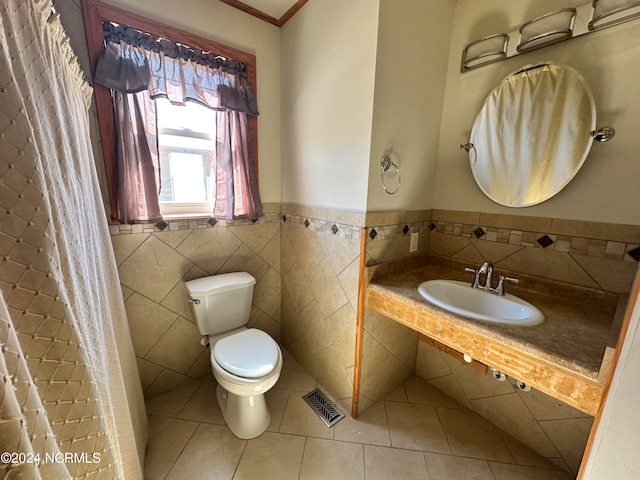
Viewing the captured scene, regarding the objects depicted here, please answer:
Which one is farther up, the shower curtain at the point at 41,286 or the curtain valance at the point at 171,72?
the curtain valance at the point at 171,72

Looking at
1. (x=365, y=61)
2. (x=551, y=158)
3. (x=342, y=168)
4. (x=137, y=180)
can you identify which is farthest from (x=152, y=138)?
(x=551, y=158)

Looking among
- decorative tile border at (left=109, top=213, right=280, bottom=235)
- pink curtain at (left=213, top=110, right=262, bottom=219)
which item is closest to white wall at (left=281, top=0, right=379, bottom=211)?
pink curtain at (left=213, top=110, right=262, bottom=219)

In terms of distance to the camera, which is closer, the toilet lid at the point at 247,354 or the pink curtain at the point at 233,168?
the toilet lid at the point at 247,354

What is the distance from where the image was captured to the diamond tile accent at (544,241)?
1219 mm

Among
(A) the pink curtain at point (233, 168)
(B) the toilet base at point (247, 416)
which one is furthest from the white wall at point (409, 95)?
(B) the toilet base at point (247, 416)

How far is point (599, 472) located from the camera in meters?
0.62

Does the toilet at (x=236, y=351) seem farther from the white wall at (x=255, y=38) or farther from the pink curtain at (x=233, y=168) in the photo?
the white wall at (x=255, y=38)

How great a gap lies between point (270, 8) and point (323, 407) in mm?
2501

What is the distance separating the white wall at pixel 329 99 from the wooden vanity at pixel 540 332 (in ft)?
1.66

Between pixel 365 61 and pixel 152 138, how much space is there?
3.87ft

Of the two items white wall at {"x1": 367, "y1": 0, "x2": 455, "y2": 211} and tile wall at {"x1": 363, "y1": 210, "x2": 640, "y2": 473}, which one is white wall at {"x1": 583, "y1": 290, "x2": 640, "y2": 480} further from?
white wall at {"x1": 367, "y1": 0, "x2": 455, "y2": 211}

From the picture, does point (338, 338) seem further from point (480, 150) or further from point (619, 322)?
point (480, 150)

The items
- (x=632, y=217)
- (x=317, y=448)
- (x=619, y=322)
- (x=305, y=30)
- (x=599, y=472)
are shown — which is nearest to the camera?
(x=599, y=472)

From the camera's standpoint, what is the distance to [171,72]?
1.35m
